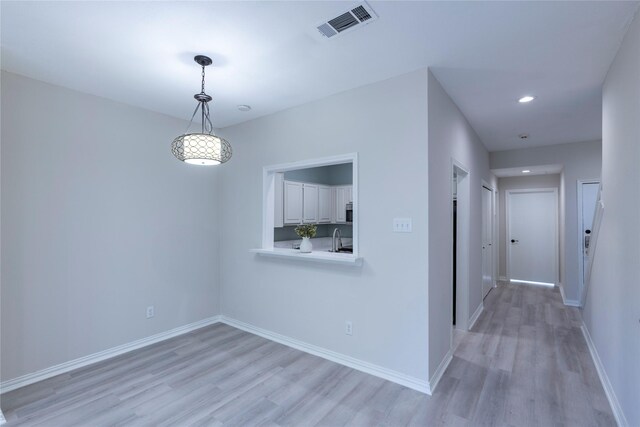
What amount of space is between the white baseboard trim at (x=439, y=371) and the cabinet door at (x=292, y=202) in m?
3.34

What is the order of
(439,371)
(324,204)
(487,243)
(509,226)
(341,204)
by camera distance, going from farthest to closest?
(509,226) → (341,204) → (324,204) → (487,243) → (439,371)

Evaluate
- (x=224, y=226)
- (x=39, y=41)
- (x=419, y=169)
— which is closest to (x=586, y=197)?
(x=419, y=169)

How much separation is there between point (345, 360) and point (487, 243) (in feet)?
12.7

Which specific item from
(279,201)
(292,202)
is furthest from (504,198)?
(279,201)

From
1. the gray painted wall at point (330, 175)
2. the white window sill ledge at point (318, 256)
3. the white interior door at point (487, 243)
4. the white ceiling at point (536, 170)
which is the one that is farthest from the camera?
the gray painted wall at point (330, 175)

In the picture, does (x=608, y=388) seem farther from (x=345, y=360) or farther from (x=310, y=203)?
(x=310, y=203)

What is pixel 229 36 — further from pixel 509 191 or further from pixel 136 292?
pixel 509 191

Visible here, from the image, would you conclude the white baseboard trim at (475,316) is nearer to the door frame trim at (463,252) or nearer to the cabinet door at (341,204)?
the door frame trim at (463,252)

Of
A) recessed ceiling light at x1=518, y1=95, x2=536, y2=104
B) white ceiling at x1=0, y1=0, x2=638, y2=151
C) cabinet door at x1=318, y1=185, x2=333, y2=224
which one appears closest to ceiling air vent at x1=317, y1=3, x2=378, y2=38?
white ceiling at x1=0, y1=0, x2=638, y2=151

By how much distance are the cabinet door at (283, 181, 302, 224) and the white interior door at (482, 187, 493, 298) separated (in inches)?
129

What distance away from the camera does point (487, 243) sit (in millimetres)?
5461

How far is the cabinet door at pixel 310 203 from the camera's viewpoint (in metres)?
5.88

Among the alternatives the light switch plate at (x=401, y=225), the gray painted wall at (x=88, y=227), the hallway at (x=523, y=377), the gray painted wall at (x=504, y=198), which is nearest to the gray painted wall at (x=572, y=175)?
the hallway at (x=523, y=377)

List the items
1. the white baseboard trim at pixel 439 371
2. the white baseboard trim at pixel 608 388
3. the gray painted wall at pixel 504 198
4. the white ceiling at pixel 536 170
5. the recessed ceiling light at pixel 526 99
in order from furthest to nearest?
the gray painted wall at pixel 504 198, the white ceiling at pixel 536 170, the recessed ceiling light at pixel 526 99, the white baseboard trim at pixel 439 371, the white baseboard trim at pixel 608 388
